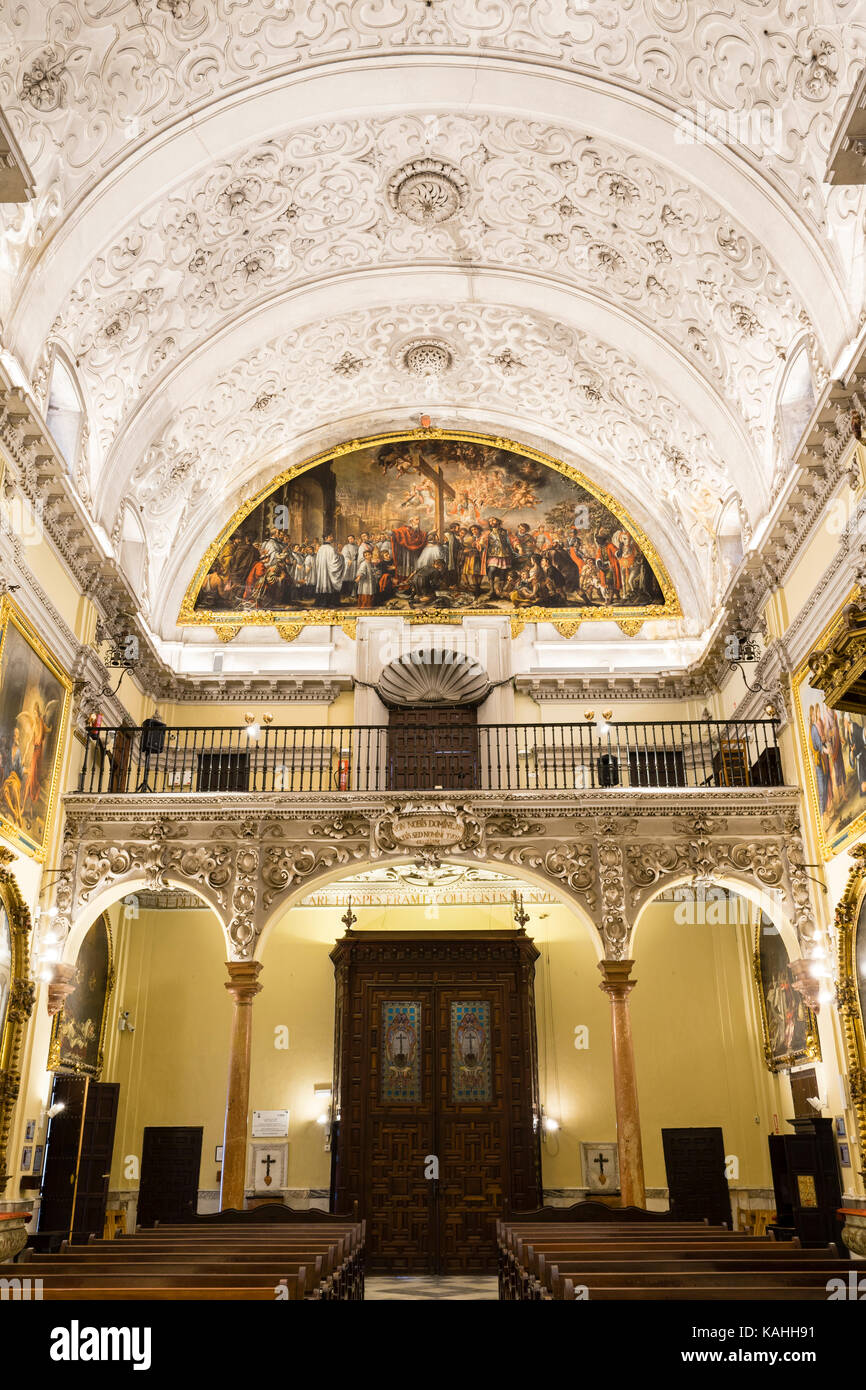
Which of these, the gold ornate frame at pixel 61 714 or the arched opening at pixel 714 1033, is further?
the arched opening at pixel 714 1033

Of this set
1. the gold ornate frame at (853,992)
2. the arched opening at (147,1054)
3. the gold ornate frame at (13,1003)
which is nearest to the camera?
the gold ornate frame at (853,992)

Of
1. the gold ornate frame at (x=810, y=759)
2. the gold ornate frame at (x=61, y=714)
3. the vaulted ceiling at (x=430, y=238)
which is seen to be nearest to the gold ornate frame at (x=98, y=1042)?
the gold ornate frame at (x=61, y=714)

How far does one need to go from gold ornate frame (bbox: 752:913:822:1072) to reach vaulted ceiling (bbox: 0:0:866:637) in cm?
605

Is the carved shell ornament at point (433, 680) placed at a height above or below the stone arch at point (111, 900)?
above

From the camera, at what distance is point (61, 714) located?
45.4ft

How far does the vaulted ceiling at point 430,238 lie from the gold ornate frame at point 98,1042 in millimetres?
5820

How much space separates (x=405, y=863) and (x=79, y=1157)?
5.70m

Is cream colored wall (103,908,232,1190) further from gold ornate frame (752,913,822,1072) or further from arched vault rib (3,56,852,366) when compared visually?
arched vault rib (3,56,852,366)

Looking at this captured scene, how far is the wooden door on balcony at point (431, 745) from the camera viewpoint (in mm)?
17469

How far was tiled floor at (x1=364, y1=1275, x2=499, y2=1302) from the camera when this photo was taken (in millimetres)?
12352

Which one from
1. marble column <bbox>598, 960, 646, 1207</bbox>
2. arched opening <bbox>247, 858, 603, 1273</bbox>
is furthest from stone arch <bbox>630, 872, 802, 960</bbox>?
arched opening <bbox>247, 858, 603, 1273</bbox>

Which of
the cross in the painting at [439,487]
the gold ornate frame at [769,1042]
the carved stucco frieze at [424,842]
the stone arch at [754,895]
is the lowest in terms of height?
the gold ornate frame at [769,1042]

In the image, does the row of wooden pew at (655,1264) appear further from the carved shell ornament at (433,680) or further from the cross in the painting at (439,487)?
the cross in the painting at (439,487)

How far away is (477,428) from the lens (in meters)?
20.0
